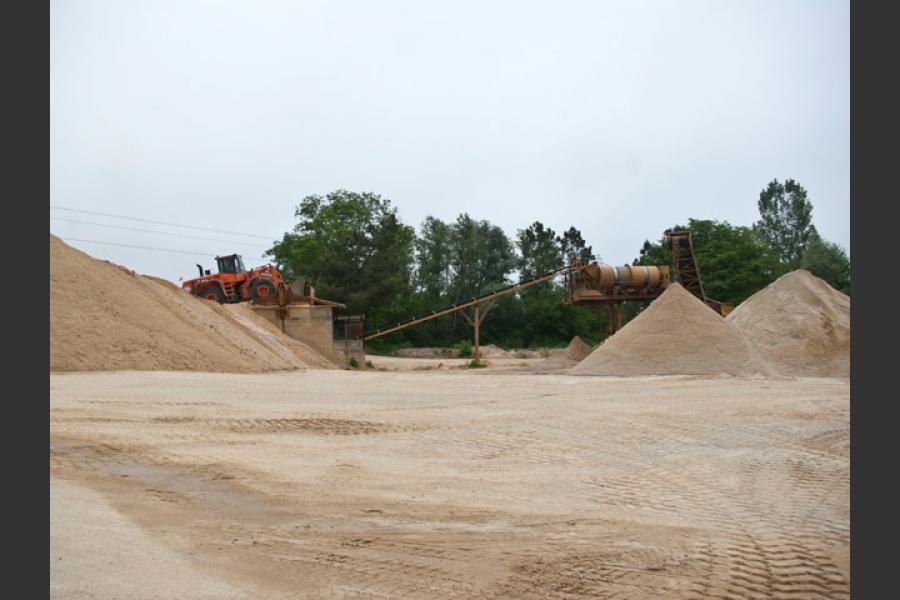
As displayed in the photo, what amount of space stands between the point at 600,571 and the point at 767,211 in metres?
53.6

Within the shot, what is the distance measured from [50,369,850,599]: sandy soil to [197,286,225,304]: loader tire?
23.3m

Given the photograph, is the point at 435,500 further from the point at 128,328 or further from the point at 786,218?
the point at 786,218

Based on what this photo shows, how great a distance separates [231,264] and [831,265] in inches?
1141

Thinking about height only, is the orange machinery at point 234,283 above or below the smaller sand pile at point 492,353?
above

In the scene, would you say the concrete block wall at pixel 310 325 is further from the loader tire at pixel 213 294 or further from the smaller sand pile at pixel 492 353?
the smaller sand pile at pixel 492 353

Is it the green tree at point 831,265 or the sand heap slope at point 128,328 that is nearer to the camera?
the sand heap slope at point 128,328

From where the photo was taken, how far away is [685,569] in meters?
4.48

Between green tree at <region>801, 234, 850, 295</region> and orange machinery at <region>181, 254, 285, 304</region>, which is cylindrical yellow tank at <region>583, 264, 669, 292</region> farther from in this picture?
orange machinery at <region>181, 254, 285, 304</region>

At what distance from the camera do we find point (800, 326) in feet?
85.4

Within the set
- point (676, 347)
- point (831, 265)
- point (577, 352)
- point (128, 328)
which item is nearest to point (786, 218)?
point (831, 265)

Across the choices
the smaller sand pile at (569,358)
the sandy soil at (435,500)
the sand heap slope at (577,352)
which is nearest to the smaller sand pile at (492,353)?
the sand heap slope at (577,352)

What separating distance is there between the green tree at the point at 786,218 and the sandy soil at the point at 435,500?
41353 millimetres

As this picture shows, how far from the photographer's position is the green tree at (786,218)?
1934 inches

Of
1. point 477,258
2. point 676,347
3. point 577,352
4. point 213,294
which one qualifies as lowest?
point 577,352
